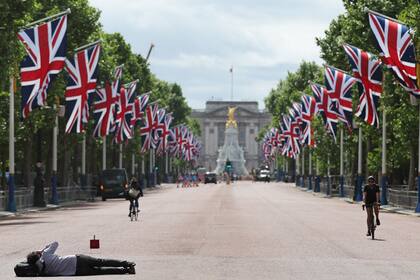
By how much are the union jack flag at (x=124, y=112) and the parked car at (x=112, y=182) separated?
2517mm

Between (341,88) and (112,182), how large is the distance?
21.5 meters

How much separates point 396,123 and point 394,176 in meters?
27.5

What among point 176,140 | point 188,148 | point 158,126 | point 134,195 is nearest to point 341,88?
point 134,195

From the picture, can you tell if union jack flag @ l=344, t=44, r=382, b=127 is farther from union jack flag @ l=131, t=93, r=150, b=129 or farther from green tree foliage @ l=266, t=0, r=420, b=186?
union jack flag @ l=131, t=93, r=150, b=129

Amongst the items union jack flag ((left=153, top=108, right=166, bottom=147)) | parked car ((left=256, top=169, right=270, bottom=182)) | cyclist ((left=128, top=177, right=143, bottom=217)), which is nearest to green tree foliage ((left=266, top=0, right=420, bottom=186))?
cyclist ((left=128, top=177, right=143, bottom=217))

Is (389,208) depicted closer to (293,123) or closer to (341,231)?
(341,231)

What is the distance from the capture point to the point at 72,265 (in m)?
18.1

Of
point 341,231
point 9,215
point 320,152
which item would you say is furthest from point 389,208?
point 320,152

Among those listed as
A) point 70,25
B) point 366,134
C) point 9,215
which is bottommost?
point 9,215

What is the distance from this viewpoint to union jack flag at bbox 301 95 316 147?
8081 centimetres

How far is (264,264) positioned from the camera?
68.5 feet

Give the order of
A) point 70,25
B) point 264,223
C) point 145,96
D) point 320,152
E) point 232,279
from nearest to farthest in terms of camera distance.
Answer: point 232,279
point 264,223
point 70,25
point 145,96
point 320,152

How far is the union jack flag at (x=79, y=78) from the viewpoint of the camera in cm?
5212

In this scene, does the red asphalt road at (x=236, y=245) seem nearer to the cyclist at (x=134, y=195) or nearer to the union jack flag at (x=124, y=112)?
the cyclist at (x=134, y=195)
